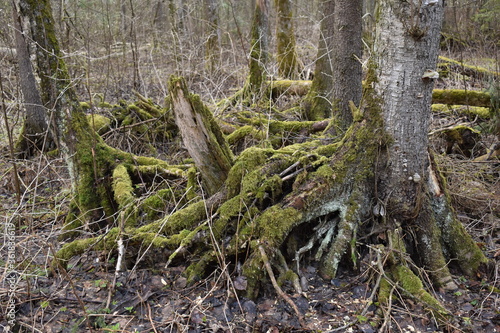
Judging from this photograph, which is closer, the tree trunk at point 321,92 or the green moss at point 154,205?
the green moss at point 154,205

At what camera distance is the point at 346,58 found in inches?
197

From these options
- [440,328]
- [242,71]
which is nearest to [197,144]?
[440,328]

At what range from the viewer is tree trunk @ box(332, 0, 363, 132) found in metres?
4.89

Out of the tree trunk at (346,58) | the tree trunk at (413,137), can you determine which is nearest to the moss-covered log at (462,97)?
the tree trunk at (346,58)

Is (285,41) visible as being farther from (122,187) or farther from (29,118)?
(122,187)

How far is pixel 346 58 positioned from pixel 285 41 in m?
4.01

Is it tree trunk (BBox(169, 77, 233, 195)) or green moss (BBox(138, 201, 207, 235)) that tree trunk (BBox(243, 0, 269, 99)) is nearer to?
tree trunk (BBox(169, 77, 233, 195))

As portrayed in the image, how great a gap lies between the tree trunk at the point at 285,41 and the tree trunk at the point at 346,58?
11.6ft

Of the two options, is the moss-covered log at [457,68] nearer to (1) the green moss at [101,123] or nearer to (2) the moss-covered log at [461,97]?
(2) the moss-covered log at [461,97]

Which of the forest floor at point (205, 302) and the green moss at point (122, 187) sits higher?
the green moss at point (122, 187)

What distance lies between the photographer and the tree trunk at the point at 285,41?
856 cm

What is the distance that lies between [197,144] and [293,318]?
73.4 inches

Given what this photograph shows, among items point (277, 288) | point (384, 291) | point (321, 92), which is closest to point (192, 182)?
point (277, 288)

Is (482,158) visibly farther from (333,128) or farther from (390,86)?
(390,86)
